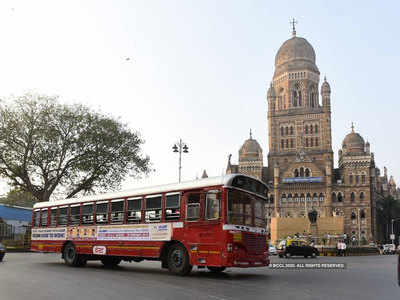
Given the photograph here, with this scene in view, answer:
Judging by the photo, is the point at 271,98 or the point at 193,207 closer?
the point at 193,207

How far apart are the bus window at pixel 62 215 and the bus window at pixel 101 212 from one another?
2.25 metres

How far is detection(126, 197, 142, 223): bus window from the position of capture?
15.2 m

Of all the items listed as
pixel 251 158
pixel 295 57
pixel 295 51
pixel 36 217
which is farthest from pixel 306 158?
pixel 36 217

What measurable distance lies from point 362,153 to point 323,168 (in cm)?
738

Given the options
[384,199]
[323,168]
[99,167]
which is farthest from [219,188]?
[384,199]

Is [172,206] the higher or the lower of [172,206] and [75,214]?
the higher

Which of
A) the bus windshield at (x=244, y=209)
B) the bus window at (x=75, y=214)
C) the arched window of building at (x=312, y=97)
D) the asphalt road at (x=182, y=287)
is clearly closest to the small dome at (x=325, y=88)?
the arched window of building at (x=312, y=97)

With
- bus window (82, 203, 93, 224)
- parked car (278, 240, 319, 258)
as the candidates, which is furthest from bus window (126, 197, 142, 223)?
parked car (278, 240, 319, 258)

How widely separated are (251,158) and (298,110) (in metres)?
13.0

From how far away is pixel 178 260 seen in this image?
45.7 ft

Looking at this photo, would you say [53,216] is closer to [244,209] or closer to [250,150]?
[244,209]

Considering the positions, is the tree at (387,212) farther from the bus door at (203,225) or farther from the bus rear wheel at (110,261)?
the bus door at (203,225)

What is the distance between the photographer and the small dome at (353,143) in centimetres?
8194

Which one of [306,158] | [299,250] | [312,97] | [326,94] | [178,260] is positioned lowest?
[299,250]
